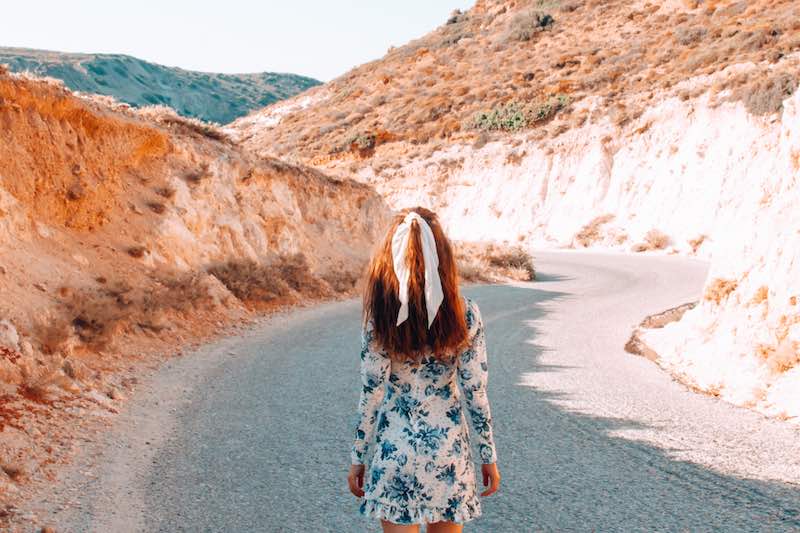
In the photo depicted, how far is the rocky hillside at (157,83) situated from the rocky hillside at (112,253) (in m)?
53.9

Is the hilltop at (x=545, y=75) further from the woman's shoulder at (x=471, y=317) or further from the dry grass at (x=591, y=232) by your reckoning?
the woman's shoulder at (x=471, y=317)

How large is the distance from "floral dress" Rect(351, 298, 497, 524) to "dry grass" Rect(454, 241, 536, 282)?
699 inches

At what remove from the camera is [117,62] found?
87375 mm

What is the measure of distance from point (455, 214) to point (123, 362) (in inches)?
1296

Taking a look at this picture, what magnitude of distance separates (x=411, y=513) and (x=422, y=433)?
32 cm

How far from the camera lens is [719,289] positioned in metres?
9.08

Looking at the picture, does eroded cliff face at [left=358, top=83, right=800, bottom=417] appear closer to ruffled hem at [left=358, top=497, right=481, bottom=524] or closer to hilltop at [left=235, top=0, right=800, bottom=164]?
hilltop at [left=235, top=0, right=800, bottom=164]

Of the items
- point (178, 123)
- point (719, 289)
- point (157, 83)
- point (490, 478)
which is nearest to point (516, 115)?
point (178, 123)

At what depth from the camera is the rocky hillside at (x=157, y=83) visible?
242 feet

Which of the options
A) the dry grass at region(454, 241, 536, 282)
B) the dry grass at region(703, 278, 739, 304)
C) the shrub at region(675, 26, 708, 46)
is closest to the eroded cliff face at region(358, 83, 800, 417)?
the dry grass at region(703, 278, 739, 304)

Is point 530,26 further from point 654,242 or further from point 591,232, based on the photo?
point 654,242

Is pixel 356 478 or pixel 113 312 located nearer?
pixel 356 478

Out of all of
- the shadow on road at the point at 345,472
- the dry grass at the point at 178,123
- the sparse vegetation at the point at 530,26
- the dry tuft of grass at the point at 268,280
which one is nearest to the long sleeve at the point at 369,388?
the shadow on road at the point at 345,472

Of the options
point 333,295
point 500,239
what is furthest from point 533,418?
point 500,239
